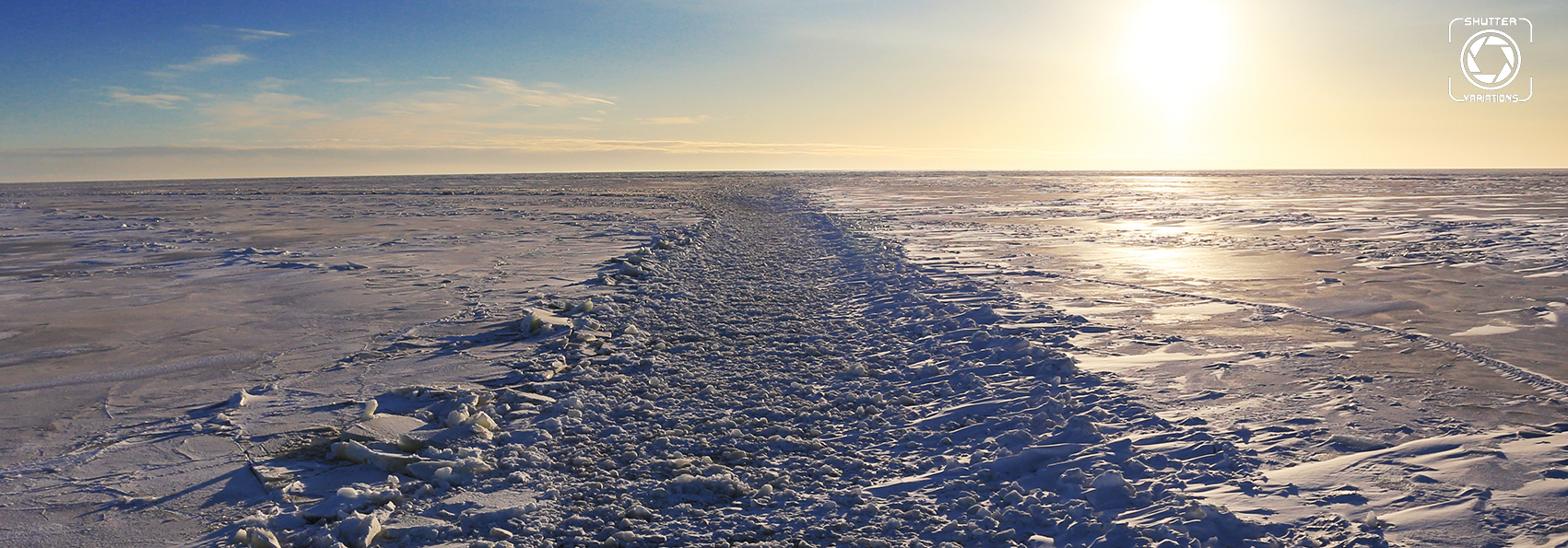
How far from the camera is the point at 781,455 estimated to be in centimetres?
427

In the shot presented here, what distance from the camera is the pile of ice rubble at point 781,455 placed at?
3369mm

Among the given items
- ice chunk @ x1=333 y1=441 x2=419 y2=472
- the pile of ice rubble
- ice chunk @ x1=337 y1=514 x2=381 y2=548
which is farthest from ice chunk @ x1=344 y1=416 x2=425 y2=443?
ice chunk @ x1=337 y1=514 x2=381 y2=548

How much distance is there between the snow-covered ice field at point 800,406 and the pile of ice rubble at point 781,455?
0.02m

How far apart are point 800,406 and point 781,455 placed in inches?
32.8

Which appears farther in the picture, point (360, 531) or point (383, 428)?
point (383, 428)

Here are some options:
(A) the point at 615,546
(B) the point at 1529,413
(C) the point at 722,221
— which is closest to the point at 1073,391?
(B) the point at 1529,413

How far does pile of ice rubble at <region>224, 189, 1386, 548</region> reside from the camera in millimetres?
3369

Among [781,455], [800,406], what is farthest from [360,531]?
[800,406]

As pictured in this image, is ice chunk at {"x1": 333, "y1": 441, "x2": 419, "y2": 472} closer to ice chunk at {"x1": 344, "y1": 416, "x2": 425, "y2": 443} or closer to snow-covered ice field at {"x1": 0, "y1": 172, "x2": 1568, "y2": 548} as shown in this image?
snow-covered ice field at {"x1": 0, "y1": 172, "x2": 1568, "y2": 548}

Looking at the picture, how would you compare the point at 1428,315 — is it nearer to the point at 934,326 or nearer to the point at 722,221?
the point at 934,326

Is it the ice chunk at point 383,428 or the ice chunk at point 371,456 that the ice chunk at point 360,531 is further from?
the ice chunk at point 383,428

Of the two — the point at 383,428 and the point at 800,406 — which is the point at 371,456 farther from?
the point at 800,406

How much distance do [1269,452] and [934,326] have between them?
11.9 ft

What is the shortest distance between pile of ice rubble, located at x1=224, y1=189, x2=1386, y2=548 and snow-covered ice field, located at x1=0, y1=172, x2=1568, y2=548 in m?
0.02
